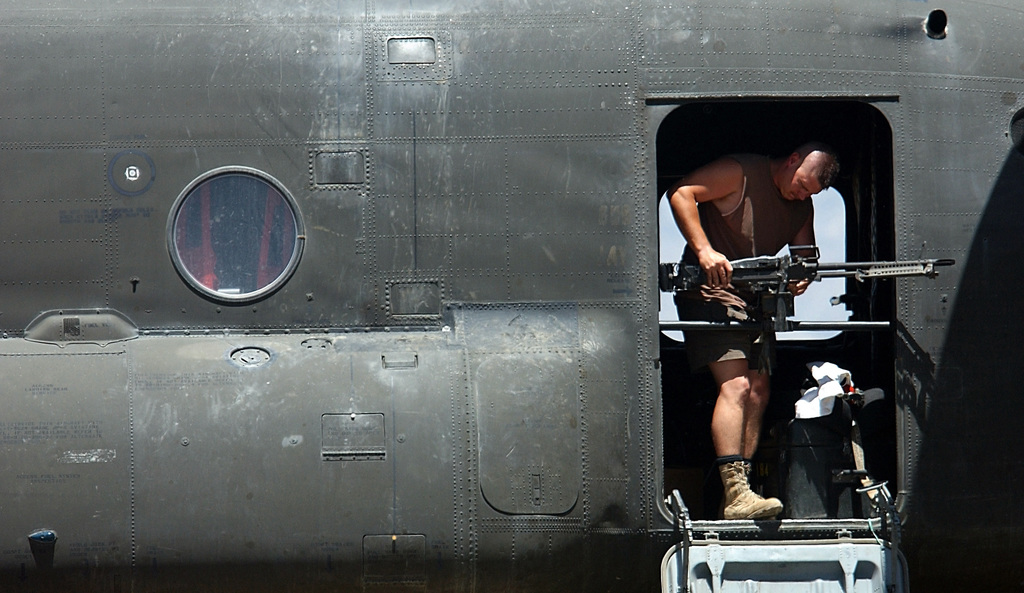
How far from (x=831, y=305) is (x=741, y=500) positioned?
1.71 meters

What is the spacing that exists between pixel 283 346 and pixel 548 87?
195cm

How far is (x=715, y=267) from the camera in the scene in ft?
18.3

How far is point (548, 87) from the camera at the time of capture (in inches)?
221

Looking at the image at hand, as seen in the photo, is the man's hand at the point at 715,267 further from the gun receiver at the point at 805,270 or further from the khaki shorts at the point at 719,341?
the khaki shorts at the point at 719,341

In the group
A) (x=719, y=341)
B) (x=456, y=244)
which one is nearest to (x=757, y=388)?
(x=719, y=341)

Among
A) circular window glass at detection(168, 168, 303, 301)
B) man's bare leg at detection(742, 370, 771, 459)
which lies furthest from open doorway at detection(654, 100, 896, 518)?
circular window glass at detection(168, 168, 303, 301)

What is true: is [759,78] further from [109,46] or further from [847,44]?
[109,46]

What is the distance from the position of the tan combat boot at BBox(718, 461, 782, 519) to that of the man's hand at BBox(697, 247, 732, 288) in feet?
3.19

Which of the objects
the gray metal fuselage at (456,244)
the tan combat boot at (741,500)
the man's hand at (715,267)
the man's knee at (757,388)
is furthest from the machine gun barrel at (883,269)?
the tan combat boot at (741,500)

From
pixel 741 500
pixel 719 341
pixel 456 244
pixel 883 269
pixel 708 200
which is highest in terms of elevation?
Result: pixel 708 200

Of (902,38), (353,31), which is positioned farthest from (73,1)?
(902,38)

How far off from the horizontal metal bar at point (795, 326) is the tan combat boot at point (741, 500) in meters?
0.73

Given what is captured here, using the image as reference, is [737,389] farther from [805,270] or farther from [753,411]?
[805,270]

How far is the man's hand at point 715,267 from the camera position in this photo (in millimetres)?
5582
